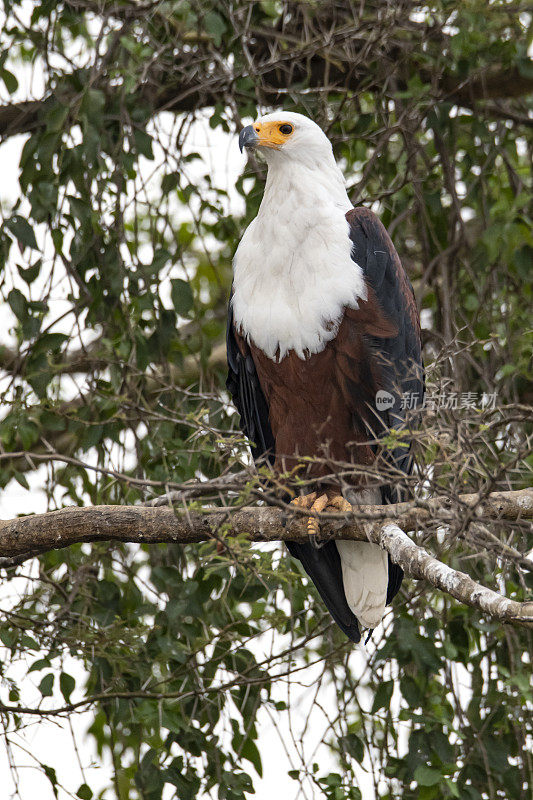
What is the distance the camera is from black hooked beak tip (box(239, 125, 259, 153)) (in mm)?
3047

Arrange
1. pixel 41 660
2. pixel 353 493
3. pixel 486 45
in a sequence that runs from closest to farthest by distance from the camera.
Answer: pixel 41 660 < pixel 353 493 < pixel 486 45

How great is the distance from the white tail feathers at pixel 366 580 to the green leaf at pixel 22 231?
4.53 feet

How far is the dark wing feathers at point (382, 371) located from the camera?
2969mm

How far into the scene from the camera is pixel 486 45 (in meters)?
3.46

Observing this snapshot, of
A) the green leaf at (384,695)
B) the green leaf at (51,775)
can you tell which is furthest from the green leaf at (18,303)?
the green leaf at (384,695)

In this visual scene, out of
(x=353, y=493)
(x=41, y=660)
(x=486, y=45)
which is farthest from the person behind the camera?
(x=486, y=45)

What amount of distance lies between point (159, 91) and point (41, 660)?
6.45 feet

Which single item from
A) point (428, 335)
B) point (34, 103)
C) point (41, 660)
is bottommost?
point (41, 660)

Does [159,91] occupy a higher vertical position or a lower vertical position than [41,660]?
higher

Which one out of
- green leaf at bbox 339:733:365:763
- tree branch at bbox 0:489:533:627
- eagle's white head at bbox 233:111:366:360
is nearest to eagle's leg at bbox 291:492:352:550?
tree branch at bbox 0:489:533:627

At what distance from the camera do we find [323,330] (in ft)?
9.48

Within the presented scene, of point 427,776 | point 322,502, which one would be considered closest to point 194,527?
point 322,502

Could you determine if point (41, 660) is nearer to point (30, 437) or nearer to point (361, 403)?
point (30, 437)

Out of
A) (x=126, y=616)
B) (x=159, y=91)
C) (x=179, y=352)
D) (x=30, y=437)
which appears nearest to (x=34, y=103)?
(x=159, y=91)
